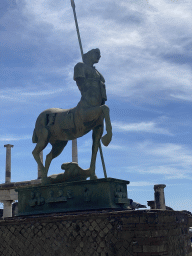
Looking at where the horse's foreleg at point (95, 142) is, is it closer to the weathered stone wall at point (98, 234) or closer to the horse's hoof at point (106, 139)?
the horse's hoof at point (106, 139)

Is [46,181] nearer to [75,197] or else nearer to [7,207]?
[75,197]

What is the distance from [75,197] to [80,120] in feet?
6.13

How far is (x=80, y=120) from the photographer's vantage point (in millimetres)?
8875

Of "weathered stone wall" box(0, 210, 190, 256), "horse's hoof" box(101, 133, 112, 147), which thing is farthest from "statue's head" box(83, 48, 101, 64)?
"weathered stone wall" box(0, 210, 190, 256)

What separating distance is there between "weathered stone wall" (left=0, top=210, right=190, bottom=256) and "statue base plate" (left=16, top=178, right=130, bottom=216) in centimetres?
45

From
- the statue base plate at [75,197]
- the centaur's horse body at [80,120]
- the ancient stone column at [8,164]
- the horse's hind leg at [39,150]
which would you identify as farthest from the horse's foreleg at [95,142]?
the ancient stone column at [8,164]

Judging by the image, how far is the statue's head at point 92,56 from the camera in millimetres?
9469

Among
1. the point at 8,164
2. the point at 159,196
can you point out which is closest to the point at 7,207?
the point at 8,164

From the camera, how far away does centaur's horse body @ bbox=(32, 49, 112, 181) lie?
875 cm

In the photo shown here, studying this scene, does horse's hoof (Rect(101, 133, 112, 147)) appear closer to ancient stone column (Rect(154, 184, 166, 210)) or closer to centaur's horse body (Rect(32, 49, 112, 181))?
centaur's horse body (Rect(32, 49, 112, 181))

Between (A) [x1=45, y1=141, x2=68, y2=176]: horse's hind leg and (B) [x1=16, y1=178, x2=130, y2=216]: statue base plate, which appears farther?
(A) [x1=45, y1=141, x2=68, y2=176]: horse's hind leg

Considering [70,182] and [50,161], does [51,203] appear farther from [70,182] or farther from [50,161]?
[50,161]

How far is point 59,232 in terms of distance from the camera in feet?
25.0

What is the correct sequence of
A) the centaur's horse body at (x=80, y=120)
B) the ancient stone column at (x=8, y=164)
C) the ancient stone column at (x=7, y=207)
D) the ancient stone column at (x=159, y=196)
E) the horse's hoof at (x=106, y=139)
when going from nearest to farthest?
the horse's hoof at (x=106, y=139) < the centaur's horse body at (x=80, y=120) < the ancient stone column at (x=159, y=196) < the ancient stone column at (x=7, y=207) < the ancient stone column at (x=8, y=164)
